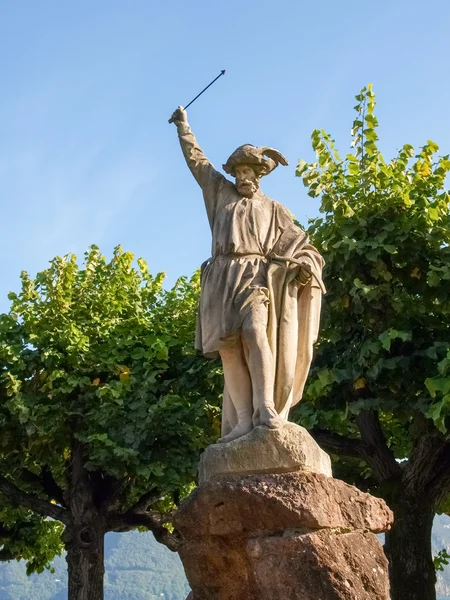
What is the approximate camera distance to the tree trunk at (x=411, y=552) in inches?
492

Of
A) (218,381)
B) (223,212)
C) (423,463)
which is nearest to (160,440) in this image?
(218,381)

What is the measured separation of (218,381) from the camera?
15.8 meters

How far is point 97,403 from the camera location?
17.1 meters

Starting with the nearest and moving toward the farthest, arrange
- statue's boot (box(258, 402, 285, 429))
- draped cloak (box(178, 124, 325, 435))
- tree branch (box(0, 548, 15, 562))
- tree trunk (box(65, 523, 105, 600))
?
statue's boot (box(258, 402, 285, 429)), draped cloak (box(178, 124, 325, 435)), tree trunk (box(65, 523, 105, 600)), tree branch (box(0, 548, 15, 562))

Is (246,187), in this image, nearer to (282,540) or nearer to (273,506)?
(273,506)

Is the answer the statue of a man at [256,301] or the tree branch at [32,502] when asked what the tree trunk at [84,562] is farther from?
the statue of a man at [256,301]

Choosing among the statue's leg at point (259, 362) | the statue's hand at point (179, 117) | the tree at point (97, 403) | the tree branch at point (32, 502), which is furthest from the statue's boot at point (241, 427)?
the tree branch at point (32, 502)

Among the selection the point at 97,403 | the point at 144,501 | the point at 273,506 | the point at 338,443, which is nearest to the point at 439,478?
the point at 338,443

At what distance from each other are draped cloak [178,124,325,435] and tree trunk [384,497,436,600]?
6408 mm

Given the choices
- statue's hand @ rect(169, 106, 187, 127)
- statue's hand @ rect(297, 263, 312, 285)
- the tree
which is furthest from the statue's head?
the tree

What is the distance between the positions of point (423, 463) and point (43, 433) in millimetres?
7406

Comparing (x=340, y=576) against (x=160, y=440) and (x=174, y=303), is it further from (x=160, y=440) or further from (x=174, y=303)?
(x=174, y=303)

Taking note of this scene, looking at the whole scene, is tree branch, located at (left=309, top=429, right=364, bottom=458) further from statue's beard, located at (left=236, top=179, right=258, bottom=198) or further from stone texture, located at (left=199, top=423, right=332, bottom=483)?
stone texture, located at (left=199, top=423, right=332, bottom=483)

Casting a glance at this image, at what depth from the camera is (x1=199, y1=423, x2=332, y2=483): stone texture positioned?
248 inches
